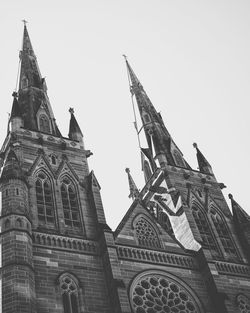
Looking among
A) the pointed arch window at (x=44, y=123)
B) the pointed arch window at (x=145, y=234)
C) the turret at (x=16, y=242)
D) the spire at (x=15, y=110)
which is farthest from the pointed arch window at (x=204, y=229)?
the spire at (x=15, y=110)

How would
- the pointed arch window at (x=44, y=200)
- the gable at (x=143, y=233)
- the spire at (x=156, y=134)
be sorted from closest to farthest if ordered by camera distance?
the pointed arch window at (x=44, y=200)
the gable at (x=143, y=233)
the spire at (x=156, y=134)

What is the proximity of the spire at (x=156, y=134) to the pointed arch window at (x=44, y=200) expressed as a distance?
27.7ft

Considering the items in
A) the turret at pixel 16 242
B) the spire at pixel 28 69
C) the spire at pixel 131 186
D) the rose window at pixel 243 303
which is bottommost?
the rose window at pixel 243 303

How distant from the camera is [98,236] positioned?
22328 mm

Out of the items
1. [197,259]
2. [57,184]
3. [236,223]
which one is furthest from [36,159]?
[236,223]

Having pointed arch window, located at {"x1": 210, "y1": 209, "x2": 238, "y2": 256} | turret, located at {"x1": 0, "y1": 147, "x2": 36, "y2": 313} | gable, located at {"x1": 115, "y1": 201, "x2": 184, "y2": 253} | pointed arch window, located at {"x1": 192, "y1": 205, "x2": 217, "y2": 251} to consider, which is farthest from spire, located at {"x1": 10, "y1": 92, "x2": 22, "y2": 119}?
pointed arch window, located at {"x1": 210, "y1": 209, "x2": 238, "y2": 256}

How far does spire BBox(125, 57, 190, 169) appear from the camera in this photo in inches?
1240

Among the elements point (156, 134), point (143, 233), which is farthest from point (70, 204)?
point (156, 134)

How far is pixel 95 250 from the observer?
21.8m

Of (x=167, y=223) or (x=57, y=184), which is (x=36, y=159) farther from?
(x=167, y=223)

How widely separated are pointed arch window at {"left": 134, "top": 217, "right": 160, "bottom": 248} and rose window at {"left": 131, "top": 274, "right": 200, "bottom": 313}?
209 centimetres

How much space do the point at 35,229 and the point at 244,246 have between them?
1209cm

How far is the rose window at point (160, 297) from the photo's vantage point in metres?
20.8

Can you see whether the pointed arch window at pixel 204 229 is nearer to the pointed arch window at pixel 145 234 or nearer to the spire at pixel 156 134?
the pointed arch window at pixel 145 234
